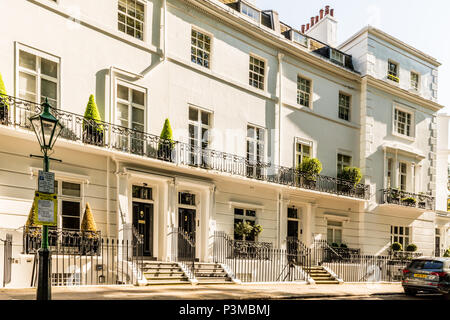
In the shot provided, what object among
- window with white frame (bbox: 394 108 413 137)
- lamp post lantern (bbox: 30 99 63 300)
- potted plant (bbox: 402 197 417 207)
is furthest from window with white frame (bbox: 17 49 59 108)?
window with white frame (bbox: 394 108 413 137)

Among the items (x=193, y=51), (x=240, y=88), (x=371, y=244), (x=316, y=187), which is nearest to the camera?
(x=193, y=51)

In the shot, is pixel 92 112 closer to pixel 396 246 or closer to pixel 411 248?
pixel 396 246

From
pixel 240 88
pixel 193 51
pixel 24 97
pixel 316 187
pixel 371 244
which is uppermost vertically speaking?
pixel 193 51

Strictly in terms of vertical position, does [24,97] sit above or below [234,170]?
above

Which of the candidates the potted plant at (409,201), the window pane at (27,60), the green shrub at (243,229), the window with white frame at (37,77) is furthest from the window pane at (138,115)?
the potted plant at (409,201)

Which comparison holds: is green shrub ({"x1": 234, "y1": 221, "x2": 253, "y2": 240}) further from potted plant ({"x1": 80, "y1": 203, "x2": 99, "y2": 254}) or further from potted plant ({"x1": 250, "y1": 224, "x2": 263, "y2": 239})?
potted plant ({"x1": 80, "y1": 203, "x2": 99, "y2": 254})

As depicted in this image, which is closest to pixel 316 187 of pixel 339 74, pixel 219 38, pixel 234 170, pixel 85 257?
pixel 234 170

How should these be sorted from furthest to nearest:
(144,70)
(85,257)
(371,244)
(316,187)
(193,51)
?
(371,244) → (316,187) → (193,51) → (144,70) → (85,257)

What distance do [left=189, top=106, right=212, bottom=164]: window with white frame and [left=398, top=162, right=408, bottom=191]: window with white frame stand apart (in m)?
12.2

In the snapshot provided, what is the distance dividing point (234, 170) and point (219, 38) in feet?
17.4

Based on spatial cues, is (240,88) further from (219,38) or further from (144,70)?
(144,70)

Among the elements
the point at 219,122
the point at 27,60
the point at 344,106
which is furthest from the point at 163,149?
the point at 344,106

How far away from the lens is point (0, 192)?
39.3 feet

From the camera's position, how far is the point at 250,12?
63.3ft
